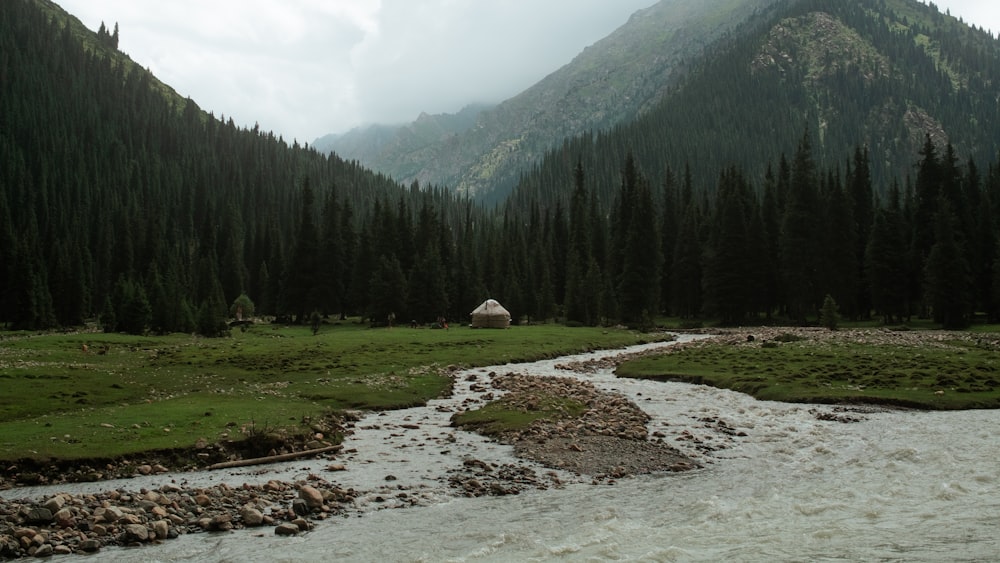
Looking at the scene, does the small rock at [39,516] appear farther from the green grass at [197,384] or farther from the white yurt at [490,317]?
the white yurt at [490,317]

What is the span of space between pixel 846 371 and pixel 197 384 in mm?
34851

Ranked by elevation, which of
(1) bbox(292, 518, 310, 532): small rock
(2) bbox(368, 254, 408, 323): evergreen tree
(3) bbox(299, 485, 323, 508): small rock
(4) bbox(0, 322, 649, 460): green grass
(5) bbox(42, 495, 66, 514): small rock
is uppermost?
(2) bbox(368, 254, 408, 323): evergreen tree

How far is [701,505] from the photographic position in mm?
15094

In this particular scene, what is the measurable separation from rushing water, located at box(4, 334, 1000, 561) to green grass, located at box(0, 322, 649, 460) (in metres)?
3.66

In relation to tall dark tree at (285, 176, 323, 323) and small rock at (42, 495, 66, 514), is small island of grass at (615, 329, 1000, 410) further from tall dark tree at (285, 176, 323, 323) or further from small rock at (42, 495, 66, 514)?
tall dark tree at (285, 176, 323, 323)

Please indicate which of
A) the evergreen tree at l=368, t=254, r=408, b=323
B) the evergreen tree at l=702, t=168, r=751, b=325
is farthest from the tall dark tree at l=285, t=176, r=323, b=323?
the evergreen tree at l=702, t=168, r=751, b=325

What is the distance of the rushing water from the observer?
12.2 metres

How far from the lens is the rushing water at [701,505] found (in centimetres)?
1219

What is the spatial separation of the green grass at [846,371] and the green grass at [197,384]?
45.2ft

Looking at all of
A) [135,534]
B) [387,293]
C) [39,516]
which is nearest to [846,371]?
[135,534]

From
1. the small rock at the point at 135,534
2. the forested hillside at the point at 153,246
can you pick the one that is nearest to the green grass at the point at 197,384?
the small rock at the point at 135,534

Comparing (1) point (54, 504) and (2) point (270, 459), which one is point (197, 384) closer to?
(2) point (270, 459)

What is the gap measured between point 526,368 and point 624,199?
74.2m

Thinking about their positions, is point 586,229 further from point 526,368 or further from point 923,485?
point 923,485
